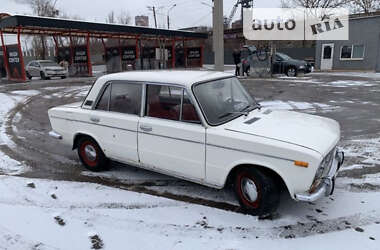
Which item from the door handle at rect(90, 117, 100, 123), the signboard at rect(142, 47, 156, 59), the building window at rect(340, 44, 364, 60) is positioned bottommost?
the door handle at rect(90, 117, 100, 123)

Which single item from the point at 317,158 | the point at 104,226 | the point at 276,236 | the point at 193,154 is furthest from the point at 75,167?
the point at 317,158

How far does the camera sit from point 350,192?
3.91 metres

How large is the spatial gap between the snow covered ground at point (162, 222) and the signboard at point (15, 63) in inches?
823

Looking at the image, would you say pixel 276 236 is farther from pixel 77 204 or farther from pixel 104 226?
pixel 77 204

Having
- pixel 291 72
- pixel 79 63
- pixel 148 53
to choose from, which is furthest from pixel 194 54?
pixel 291 72

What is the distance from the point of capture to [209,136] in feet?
11.1

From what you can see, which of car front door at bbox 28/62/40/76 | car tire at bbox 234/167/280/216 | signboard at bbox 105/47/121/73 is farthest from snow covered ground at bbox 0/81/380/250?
signboard at bbox 105/47/121/73

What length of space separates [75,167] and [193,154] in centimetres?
258

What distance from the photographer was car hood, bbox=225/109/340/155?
3.14m

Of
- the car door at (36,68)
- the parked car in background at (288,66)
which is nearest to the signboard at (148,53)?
the car door at (36,68)

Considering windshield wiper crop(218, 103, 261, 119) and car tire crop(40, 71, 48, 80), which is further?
car tire crop(40, 71, 48, 80)

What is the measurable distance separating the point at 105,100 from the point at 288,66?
17.2 m

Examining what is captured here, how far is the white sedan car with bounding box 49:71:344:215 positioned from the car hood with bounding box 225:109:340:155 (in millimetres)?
12

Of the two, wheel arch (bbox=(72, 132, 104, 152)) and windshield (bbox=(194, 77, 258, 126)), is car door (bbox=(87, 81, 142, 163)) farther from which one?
windshield (bbox=(194, 77, 258, 126))
